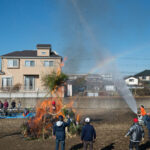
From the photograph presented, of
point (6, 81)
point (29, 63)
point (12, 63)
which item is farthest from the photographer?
point (29, 63)

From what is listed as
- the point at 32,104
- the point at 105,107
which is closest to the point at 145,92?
the point at 105,107

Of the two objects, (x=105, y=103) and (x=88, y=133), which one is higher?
(x=88, y=133)

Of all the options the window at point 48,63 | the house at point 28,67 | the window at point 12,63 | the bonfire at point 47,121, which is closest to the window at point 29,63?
the house at point 28,67

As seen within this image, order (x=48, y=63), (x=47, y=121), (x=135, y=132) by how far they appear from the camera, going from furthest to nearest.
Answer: (x=48, y=63) < (x=47, y=121) < (x=135, y=132)

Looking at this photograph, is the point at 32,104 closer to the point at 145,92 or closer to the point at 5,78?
the point at 5,78

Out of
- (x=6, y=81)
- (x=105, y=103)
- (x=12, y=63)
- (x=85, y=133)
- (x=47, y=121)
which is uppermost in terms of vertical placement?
(x=12, y=63)

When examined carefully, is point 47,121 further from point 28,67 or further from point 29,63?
point 29,63

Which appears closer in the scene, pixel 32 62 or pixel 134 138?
pixel 134 138

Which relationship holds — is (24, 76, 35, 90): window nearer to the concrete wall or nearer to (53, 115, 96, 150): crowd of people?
the concrete wall

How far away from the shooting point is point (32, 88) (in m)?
34.7

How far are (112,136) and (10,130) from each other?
7.04 m

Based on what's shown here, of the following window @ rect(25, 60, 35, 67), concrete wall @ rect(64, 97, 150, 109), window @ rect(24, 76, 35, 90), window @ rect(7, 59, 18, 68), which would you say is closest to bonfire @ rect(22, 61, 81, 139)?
A: concrete wall @ rect(64, 97, 150, 109)

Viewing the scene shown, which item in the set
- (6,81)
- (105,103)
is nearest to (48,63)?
(6,81)

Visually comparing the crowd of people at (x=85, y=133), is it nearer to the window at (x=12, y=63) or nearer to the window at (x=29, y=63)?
the window at (x=29, y=63)
